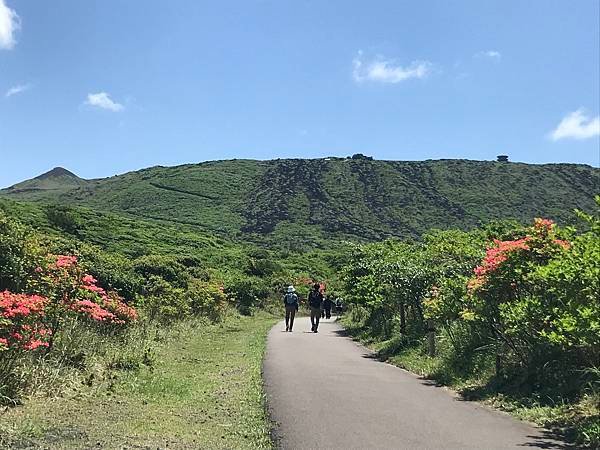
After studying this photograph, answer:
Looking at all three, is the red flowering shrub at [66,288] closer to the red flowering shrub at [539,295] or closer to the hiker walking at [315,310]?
the red flowering shrub at [539,295]

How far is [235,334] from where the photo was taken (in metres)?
20.0

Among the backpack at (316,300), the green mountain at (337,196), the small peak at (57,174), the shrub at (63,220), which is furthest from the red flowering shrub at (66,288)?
the small peak at (57,174)

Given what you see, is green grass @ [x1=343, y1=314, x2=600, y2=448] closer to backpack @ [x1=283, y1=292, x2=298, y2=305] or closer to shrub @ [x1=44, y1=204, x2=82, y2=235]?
backpack @ [x1=283, y1=292, x2=298, y2=305]

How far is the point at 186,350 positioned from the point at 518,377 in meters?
8.30

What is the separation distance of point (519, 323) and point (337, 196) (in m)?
89.5

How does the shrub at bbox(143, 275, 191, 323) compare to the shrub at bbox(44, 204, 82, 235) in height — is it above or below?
below

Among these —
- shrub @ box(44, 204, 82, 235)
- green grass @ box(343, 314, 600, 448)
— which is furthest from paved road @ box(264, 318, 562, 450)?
shrub @ box(44, 204, 82, 235)

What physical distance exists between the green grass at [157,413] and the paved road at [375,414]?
1.41ft

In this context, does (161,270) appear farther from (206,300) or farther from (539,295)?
(539,295)

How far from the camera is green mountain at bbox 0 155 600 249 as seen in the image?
83312 mm

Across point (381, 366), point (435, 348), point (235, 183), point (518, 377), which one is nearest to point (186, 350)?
point (381, 366)

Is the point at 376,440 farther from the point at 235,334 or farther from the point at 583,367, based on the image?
the point at 235,334

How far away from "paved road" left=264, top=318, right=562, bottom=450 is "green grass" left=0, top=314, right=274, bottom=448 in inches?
17.0

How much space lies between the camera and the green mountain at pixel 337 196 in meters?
83.3
